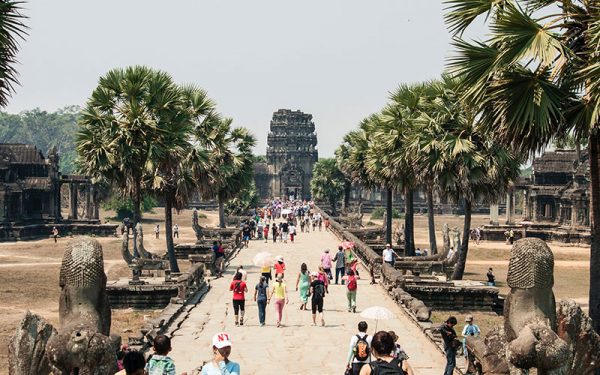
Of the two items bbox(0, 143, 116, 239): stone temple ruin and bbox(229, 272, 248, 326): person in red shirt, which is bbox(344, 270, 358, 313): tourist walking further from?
bbox(0, 143, 116, 239): stone temple ruin

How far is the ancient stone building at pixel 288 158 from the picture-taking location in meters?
125

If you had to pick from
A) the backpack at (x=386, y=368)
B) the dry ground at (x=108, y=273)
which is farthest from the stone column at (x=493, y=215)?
the backpack at (x=386, y=368)

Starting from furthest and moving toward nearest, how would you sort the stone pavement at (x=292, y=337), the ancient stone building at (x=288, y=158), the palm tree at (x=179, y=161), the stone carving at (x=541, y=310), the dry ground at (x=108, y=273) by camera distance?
the ancient stone building at (x=288, y=158) → the palm tree at (x=179, y=161) → the dry ground at (x=108, y=273) → the stone pavement at (x=292, y=337) → the stone carving at (x=541, y=310)

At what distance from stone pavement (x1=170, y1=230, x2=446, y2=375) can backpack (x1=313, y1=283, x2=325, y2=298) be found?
0.74 meters

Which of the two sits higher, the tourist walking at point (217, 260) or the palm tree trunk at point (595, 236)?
the palm tree trunk at point (595, 236)

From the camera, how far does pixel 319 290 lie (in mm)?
18266

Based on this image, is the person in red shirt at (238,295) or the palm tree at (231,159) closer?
the person in red shirt at (238,295)

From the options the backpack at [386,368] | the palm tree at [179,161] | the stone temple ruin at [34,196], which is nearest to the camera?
the backpack at [386,368]

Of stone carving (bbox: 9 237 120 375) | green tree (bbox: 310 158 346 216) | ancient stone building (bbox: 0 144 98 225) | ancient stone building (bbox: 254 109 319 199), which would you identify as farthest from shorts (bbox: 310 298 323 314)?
ancient stone building (bbox: 254 109 319 199)

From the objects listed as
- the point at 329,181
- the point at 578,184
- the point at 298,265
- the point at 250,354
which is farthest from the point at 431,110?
the point at 329,181

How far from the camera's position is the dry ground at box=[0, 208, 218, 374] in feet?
71.3

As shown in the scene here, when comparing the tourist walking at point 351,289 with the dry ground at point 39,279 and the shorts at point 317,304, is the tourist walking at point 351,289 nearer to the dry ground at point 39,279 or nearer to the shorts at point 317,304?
the shorts at point 317,304

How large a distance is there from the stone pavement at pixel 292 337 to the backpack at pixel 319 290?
2.44 feet

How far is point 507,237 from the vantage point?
53.6 m
